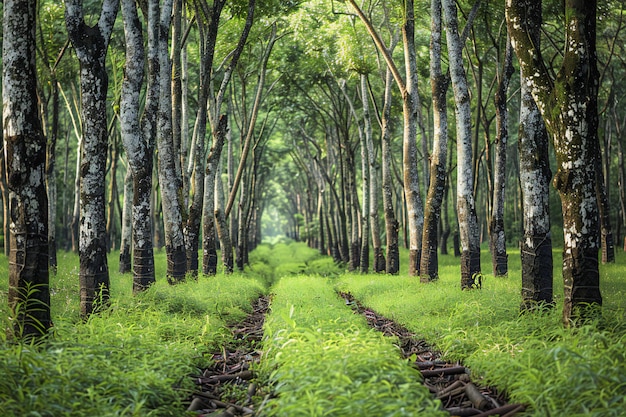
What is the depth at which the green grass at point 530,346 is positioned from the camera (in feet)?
14.3

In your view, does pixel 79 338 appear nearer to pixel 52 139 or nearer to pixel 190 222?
pixel 190 222

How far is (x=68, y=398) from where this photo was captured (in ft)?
14.6

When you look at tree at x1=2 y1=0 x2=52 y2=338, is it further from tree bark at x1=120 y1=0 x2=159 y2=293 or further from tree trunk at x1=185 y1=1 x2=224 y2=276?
tree trunk at x1=185 y1=1 x2=224 y2=276

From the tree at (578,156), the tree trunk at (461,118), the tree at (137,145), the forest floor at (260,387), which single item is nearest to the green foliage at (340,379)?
the forest floor at (260,387)

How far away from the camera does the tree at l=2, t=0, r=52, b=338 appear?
6.10m

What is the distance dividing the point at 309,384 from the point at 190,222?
36.8 feet

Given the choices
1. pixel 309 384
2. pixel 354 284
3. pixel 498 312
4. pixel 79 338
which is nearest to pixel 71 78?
pixel 354 284

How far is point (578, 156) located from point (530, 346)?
7.37 feet

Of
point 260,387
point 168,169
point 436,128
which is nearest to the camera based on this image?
point 260,387

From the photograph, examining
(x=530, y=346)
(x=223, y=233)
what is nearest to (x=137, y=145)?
(x=530, y=346)

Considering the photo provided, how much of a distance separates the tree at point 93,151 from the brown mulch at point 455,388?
4.67 m

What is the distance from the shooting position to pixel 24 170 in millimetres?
6109

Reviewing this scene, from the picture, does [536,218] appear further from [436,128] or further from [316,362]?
[436,128]

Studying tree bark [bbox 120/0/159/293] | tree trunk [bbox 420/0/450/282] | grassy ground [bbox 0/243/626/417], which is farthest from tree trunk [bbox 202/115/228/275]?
grassy ground [bbox 0/243/626/417]
